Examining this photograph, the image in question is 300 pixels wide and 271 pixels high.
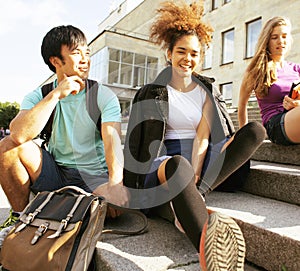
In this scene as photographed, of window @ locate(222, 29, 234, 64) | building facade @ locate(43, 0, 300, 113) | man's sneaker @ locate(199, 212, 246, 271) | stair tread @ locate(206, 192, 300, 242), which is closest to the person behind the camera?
man's sneaker @ locate(199, 212, 246, 271)

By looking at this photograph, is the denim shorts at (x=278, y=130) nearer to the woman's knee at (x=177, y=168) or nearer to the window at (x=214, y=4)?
the woman's knee at (x=177, y=168)

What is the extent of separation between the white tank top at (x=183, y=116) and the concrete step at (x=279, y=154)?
79 cm

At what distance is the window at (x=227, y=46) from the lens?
1411 centimetres

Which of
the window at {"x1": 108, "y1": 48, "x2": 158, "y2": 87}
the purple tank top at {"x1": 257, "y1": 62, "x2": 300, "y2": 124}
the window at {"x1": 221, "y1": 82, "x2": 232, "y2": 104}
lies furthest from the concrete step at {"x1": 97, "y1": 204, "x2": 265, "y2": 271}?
the window at {"x1": 108, "y1": 48, "x2": 158, "y2": 87}

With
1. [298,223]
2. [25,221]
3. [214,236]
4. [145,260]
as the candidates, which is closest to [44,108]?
[25,221]

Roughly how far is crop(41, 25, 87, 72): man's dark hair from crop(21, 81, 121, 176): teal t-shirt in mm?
278

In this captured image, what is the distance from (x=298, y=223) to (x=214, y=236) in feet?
1.68

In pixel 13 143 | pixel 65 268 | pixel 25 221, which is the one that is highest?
pixel 13 143

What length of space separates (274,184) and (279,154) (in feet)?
1.95

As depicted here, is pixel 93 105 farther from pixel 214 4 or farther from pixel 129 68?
pixel 129 68

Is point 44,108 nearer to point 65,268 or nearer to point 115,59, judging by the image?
point 65,268

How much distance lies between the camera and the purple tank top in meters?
2.36

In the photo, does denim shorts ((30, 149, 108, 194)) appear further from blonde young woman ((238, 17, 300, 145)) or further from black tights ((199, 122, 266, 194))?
blonde young woman ((238, 17, 300, 145))

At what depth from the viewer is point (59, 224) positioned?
1299mm
